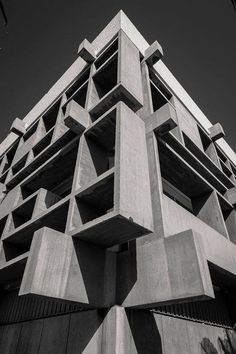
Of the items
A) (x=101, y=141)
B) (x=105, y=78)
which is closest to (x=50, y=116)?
(x=105, y=78)

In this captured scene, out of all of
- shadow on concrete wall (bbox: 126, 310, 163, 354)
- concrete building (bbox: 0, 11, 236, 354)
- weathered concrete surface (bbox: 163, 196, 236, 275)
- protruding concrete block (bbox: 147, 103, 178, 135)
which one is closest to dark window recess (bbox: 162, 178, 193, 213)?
concrete building (bbox: 0, 11, 236, 354)

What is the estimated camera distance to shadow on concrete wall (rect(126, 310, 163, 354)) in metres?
4.52

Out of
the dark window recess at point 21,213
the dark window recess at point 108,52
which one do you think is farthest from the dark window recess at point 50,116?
the dark window recess at point 21,213

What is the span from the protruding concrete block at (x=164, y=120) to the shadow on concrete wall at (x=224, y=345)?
6.59m

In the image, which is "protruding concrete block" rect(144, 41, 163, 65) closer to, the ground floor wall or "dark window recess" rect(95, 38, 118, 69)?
"dark window recess" rect(95, 38, 118, 69)

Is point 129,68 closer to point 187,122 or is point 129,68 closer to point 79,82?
point 79,82

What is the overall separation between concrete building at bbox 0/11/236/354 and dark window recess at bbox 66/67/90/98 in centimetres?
Answer: 59

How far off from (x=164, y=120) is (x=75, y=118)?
2971 mm

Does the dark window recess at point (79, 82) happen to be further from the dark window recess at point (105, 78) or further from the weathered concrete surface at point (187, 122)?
the weathered concrete surface at point (187, 122)

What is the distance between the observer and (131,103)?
7.95 meters

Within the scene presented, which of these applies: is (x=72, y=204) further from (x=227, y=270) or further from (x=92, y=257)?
(x=227, y=270)

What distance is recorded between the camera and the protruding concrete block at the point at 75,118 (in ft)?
24.4

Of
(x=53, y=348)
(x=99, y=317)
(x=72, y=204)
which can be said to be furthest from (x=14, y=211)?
(x=99, y=317)

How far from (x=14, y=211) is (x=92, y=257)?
18.2 ft
